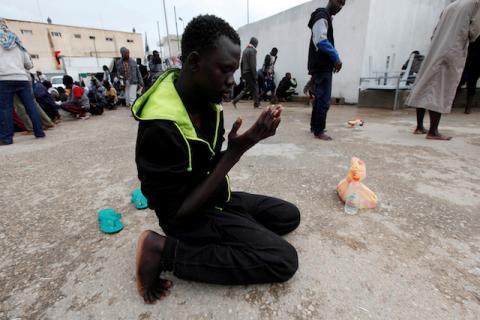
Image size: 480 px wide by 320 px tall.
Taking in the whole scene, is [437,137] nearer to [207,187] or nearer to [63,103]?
[207,187]

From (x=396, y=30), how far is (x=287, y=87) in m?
3.42

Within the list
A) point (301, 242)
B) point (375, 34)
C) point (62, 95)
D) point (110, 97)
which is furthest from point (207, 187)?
point (62, 95)


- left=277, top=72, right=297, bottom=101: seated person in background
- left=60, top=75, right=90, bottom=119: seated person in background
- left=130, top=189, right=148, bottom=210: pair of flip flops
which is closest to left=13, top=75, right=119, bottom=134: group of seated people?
left=60, top=75, right=90, bottom=119: seated person in background

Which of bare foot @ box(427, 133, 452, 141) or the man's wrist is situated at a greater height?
the man's wrist

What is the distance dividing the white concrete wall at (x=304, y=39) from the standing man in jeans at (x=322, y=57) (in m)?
4.09

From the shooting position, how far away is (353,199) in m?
1.77

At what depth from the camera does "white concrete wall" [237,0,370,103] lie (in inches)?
265

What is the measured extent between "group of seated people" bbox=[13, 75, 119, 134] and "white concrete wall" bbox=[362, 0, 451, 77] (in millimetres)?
7542

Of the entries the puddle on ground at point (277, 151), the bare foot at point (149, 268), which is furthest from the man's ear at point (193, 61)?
the puddle on ground at point (277, 151)

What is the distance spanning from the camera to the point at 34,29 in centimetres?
2738

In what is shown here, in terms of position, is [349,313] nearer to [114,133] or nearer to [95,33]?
[114,133]

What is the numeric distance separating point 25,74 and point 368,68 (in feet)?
24.6

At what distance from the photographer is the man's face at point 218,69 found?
1.06 meters

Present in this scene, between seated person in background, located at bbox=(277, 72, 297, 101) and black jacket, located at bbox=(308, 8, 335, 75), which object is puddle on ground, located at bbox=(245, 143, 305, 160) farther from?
seated person in background, located at bbox=(277, 72, 297, 101)
